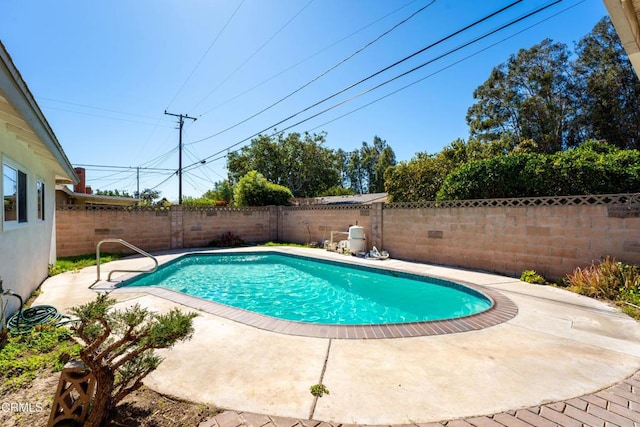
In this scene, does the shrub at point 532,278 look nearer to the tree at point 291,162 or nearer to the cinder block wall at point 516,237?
the cinder block wall at point 516,237

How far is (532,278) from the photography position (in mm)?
7496

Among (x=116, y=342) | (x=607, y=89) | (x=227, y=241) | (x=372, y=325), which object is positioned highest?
(x=607, y=89)

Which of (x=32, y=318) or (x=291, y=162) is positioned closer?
(x=32, y=318)

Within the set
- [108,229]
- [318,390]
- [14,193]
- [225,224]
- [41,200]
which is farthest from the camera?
[225,224]

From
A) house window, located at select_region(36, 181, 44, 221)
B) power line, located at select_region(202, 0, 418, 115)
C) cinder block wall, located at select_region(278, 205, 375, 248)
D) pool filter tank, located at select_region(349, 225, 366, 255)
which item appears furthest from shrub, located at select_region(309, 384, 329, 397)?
cinder block wall, located at select_region(278, 205, 375, 248)

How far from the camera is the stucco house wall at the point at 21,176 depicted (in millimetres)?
3025

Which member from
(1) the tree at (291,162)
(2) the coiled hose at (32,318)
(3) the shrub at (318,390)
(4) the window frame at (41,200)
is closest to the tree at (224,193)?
(1) the tree at (291,162)

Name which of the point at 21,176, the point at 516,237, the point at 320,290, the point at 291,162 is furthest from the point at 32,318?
the point at 291,162

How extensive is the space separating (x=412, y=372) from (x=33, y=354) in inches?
169

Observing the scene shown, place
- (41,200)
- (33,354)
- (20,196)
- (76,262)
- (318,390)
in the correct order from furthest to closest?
(76,262) → (41,200) → (20,196) → (33,354) → (318,390)

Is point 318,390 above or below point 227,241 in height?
below

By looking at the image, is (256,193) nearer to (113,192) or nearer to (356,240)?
(356,240)

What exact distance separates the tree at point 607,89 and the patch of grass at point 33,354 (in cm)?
3213

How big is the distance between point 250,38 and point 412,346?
38.6 ft
